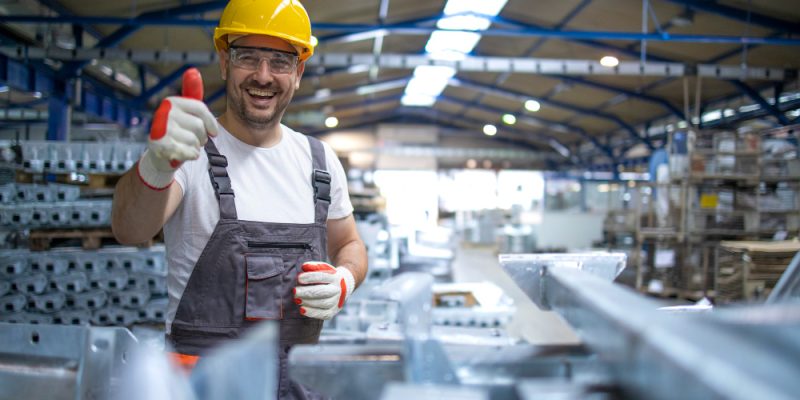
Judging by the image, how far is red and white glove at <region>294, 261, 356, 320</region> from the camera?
1.70 metres

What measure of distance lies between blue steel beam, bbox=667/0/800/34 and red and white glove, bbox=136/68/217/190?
8.25 meters

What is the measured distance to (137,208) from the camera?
5.12 ft

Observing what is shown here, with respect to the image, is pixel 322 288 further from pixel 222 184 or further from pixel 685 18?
pixel 685 18

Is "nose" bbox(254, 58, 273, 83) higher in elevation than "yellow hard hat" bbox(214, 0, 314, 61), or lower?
lower

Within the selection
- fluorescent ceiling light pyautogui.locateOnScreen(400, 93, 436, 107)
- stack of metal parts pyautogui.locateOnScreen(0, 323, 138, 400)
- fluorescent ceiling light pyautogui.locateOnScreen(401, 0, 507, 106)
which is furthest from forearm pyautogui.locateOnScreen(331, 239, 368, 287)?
fluorescent ceiling light pyautogui.locateOnScreen(400, 93, 436, 107)

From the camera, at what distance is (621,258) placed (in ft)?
5.11

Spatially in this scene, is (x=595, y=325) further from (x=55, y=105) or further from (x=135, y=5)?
(x=55, y=105)

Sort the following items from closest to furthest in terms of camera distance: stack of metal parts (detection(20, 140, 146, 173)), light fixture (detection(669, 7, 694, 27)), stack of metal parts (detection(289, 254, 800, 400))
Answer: stack of metal parts (detection(289, 254, 800, 400)) → stack of metal parts (detection(20, 140, 146, 173)) → light fixture (detection(669, 7, 694, 27))

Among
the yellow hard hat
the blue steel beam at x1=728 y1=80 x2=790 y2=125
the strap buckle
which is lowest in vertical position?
the strap buckle

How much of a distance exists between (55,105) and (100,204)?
17.1 ft

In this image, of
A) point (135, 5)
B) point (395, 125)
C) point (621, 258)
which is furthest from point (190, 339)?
point (395, 125)

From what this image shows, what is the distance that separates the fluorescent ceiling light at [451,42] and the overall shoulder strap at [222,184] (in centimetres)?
973

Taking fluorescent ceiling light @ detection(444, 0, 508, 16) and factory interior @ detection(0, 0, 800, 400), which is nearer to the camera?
factory interior @ detection(0, 0, 800, 400)

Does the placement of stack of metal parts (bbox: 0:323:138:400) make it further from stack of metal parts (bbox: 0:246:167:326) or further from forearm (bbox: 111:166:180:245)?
stack of metal parts (bbox: 0:246:167:326)
